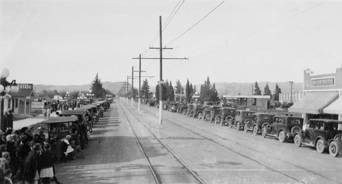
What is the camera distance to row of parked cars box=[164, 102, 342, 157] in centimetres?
1892

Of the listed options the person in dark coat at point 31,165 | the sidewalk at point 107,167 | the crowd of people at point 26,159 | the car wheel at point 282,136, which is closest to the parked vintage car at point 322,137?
the car wheel at point 282,136

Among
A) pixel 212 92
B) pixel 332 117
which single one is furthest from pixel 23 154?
pixel 212 92

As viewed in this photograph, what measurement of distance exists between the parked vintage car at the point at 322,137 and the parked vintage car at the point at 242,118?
8.14 metres

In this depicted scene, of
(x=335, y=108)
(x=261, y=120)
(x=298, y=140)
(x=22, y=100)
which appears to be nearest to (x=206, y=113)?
(x=261, y=120)

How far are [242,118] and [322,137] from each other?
40.1ft

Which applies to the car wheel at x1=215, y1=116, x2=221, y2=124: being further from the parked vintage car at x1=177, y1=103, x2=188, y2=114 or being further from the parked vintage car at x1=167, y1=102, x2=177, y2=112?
the parked vintage car at x1=167, y1=102, x2=177, y2=112

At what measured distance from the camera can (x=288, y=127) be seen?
23.4 metres

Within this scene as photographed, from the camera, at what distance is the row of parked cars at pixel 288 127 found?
18.9m

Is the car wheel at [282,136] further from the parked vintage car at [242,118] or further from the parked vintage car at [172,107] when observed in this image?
the parked vintage car at [172,107]

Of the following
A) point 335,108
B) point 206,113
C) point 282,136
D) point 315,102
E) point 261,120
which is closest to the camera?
point 335,108

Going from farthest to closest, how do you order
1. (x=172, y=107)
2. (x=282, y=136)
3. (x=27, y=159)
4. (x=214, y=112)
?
(x=172, y=107)
(x=214, y=112)
(x=282, y=136)
(x=27, y=159)

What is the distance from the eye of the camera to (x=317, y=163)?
628 inches

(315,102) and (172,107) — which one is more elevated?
(315,102)

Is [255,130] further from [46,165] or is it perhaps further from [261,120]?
[46,165]
